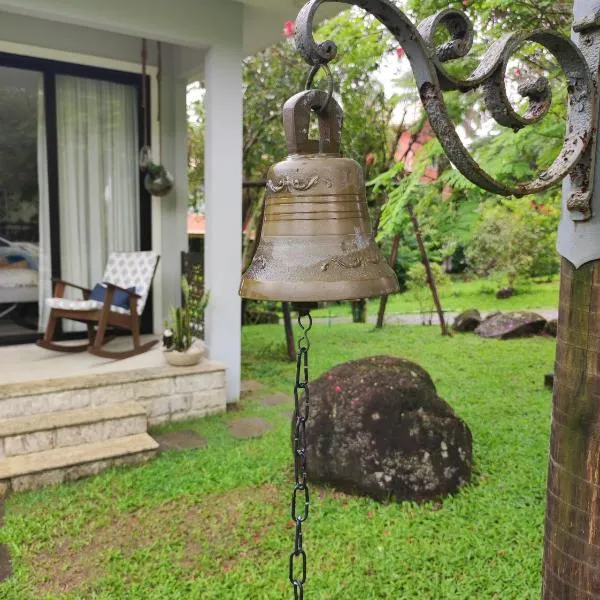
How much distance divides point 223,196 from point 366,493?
2.61m

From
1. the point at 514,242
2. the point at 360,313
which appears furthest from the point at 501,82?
the point at 514,242

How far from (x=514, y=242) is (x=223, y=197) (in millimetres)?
8421

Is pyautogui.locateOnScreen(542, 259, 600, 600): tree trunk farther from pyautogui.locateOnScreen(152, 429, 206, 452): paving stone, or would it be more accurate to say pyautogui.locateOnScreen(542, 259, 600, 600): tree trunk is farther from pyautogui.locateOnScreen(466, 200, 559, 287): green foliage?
pyautogui.locateOnScreen(466, 200, 559, 287): green foliage

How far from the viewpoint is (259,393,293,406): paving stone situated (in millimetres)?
5102

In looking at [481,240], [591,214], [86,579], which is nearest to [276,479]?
[86,579]

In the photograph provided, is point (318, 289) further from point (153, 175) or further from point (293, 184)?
point (153, 175)

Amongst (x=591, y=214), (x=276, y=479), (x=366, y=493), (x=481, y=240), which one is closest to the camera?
(x=591, y=214)

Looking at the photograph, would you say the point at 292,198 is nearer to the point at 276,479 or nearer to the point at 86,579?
the point at 86,579

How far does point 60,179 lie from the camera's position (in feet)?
18.3

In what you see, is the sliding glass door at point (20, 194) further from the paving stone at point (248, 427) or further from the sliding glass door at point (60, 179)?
the paving stone at point (248, 427)

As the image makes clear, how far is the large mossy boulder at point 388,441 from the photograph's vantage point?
10.5 ft

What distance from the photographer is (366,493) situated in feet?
10.7

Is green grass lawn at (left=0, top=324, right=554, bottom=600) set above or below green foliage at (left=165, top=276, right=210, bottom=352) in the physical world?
below

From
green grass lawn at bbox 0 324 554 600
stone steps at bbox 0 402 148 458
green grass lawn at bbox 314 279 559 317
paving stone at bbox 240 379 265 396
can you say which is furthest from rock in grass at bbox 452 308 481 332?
stone steps at bbox 0 402 148 458
